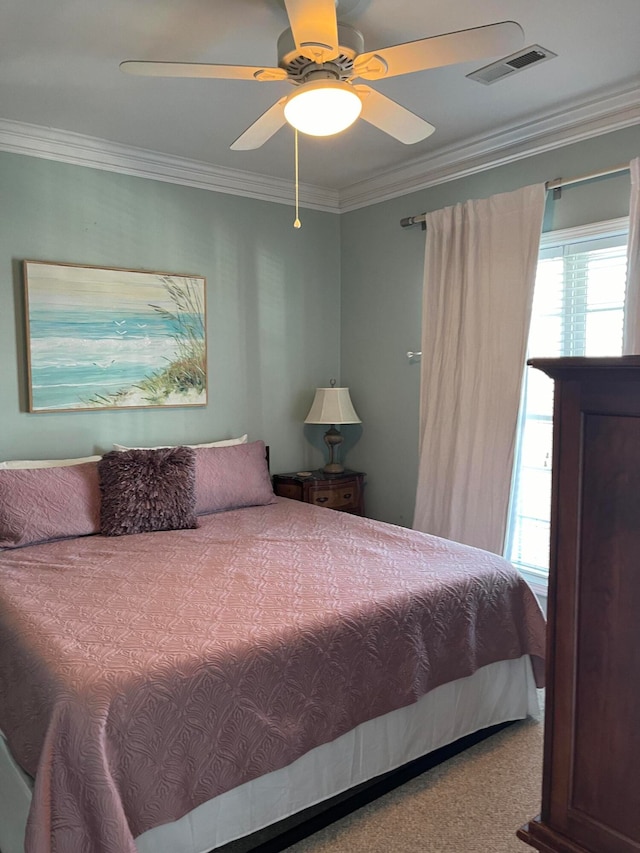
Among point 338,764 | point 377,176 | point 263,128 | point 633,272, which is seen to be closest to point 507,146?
point 377,176

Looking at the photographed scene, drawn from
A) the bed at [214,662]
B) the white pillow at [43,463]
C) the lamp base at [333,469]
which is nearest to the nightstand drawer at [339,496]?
the lamp base at [333,469]

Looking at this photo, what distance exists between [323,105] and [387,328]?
220 cm

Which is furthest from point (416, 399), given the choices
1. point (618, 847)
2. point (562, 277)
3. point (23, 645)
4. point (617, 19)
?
point (618, 847)

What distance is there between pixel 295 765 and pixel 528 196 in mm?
2670

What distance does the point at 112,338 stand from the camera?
11.0 feet

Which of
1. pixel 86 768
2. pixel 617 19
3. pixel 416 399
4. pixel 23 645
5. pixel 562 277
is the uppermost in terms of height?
pixel 617 19

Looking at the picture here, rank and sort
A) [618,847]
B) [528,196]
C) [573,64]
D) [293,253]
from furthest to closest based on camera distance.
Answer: [293,253], [528,196], [573,64], [618,847]

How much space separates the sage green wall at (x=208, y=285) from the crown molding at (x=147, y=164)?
4 cm

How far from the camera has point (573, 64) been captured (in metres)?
2.39

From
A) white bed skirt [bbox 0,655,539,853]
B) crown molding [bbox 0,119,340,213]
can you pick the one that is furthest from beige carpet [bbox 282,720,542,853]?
crown molding [bbox 0,119,340,213]

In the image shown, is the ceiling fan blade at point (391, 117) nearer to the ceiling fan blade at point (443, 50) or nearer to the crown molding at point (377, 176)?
the ceiling fan blade at point (443, 50)

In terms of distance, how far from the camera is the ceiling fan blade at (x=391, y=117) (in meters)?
2.07

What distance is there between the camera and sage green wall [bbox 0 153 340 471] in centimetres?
312

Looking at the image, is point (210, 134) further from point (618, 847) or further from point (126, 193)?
point (618, 847)
